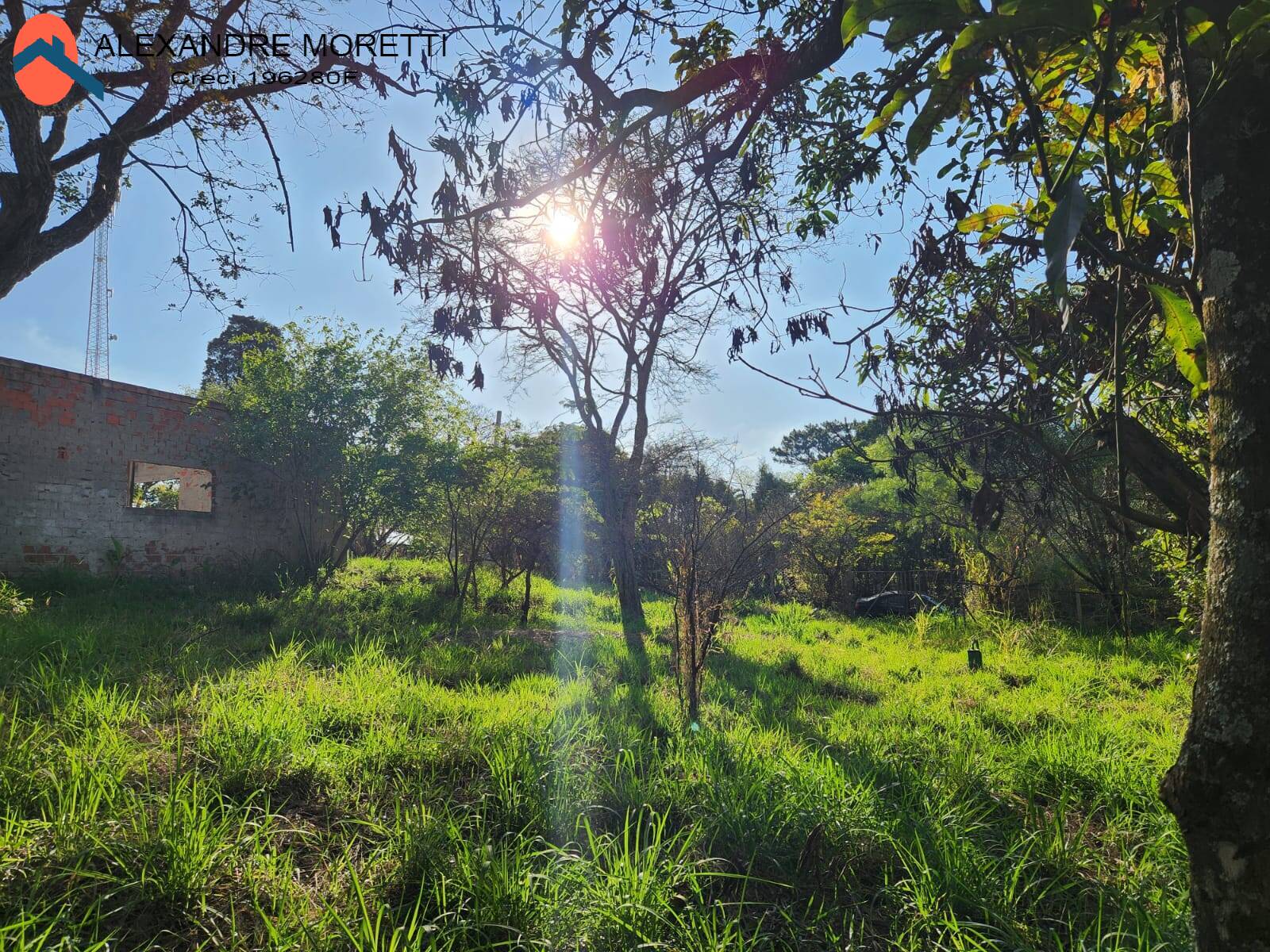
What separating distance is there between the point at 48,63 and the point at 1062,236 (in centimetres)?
780

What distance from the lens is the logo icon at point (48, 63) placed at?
195 inches

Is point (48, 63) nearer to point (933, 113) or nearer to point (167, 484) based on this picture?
point (933, 113)

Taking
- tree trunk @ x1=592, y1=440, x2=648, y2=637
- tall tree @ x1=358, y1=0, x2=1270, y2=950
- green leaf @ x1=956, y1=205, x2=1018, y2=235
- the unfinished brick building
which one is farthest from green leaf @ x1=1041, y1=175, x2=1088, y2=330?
the unfinished brick building

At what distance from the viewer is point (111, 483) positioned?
9109 mm

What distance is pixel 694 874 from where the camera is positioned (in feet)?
6.66

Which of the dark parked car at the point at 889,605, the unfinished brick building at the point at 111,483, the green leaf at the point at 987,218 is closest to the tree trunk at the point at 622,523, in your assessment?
the dark parked car at the point at 889,605

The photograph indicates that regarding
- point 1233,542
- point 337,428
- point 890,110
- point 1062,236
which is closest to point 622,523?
point 337,428

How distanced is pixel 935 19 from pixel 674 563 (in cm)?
483

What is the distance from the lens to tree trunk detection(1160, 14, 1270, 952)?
0.77 m

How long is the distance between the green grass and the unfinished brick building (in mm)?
4249

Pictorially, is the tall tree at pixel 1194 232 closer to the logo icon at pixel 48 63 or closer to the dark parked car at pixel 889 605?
the logo icon at pixel 48 63

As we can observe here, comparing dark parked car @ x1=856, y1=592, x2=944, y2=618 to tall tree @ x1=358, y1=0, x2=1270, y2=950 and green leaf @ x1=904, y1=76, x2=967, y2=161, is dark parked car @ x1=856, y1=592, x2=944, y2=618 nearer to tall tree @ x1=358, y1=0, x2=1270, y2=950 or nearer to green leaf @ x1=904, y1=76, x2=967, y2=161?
tall tree @ x1=358, y1=0, x2=1270, y2=950

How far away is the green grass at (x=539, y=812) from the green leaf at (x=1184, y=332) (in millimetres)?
1711

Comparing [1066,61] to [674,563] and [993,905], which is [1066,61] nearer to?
[993,905]
